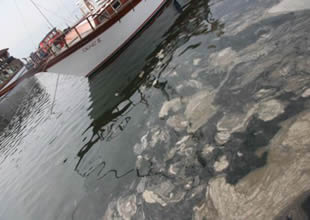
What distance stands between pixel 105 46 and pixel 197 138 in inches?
466

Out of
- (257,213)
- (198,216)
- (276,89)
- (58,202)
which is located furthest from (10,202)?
(276,89)

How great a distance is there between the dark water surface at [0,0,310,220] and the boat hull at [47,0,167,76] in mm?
4012

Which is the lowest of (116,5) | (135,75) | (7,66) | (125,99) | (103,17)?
(125,99)

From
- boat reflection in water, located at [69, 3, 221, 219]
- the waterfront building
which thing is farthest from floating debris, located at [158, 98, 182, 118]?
the waterfront building

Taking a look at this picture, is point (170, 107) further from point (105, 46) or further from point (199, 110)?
point (105, 46)

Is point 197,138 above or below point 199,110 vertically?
below

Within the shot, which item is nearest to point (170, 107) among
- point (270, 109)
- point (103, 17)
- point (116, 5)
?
point (270, 109)

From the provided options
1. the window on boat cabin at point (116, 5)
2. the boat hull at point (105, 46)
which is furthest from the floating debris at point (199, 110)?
the window on boat cabin at point (116, 5)

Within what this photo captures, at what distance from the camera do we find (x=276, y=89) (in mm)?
4941

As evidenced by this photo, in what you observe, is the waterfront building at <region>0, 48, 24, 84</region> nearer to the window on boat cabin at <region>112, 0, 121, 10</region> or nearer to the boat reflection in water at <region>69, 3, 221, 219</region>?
the window on boat cabin at <region>112, 0, 121, 10</region>

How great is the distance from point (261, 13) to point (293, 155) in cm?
721

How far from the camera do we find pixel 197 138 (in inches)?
205

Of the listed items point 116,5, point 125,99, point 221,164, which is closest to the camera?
point 221,164

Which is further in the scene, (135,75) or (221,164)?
(135,75)
